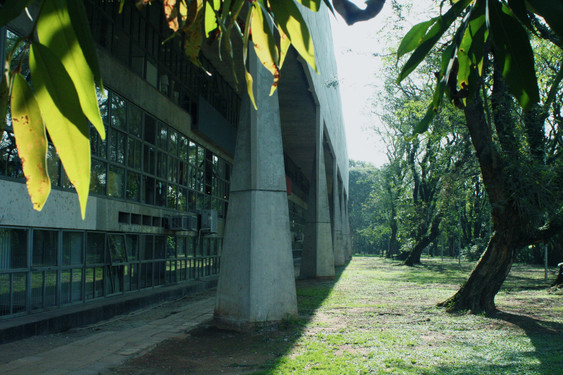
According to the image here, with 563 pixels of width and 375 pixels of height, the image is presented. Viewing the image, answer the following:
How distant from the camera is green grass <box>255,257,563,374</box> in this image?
7590 mm

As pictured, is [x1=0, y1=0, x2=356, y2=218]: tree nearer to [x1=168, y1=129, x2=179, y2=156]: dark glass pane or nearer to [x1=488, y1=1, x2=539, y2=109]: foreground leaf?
[x1=488, y1=1, x2=539, y2=109]: foreground leaf

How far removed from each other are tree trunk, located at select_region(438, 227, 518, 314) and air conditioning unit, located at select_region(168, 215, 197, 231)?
10206 millimetres

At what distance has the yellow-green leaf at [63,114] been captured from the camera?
60.7 inches

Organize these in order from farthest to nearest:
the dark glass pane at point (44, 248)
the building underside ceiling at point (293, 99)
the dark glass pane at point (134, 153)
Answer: the building underside ceiling at point (293, 99) < the dark glass pane at point (134, 153) < the dark glass pane at point (44, 248)

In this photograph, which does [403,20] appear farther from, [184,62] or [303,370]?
[303,370]

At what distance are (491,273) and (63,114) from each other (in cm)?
1208

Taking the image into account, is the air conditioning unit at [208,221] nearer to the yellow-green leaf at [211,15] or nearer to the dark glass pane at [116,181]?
the dark glass pane at [116,181]

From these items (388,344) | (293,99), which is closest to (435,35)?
(388,344)

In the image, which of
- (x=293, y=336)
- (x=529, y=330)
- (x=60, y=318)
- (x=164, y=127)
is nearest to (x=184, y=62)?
(x=164, y=127)

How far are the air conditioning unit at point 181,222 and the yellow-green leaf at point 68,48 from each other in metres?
17.6

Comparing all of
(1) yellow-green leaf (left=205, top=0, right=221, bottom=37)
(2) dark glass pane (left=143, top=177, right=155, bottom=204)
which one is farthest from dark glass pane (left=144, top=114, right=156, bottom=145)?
(1) yellow-green leaf (left=205, top=0, right=221, bottom=37)

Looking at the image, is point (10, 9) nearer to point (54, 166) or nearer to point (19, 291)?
point (19, 291)

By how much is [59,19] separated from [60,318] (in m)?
10.8

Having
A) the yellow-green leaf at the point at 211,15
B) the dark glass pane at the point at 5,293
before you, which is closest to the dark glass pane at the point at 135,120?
the dark glass pane at the point at 5,293
